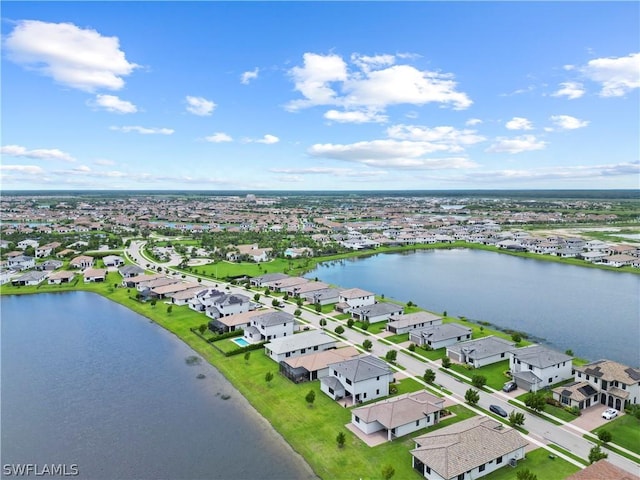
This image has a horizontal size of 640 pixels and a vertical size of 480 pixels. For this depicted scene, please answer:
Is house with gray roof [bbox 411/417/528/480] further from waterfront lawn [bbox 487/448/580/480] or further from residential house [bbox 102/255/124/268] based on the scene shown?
residential house [bbox 102/255/124/268]

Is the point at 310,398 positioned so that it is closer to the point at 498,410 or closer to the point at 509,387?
the point at 498,410

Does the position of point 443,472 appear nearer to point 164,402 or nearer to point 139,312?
point 164,402

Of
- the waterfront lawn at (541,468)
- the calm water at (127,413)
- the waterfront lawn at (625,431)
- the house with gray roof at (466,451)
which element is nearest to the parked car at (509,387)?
the waterfront lawn at (625,431)

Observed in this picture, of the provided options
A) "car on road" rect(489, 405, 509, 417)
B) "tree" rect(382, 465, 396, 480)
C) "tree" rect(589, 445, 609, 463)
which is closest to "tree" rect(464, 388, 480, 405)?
"car on road" rect(489, 405, 509, 417)

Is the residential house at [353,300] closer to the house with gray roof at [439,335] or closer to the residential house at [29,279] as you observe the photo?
the house with gray roof at [439,335]

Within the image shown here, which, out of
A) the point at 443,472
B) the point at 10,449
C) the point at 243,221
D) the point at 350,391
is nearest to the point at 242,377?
the point at 350,391
